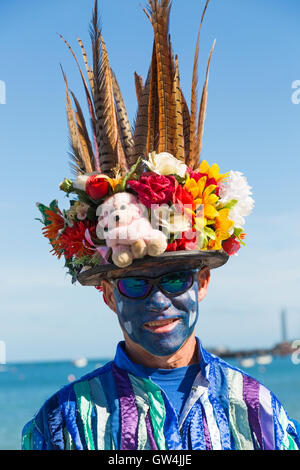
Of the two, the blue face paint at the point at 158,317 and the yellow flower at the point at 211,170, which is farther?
the yellow flower at the point at 211,170

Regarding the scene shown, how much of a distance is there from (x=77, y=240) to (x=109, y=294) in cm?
34

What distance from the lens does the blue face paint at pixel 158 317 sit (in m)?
3.57

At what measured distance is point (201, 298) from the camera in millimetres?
3820

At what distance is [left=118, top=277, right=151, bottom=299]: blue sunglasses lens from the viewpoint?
3596 mm

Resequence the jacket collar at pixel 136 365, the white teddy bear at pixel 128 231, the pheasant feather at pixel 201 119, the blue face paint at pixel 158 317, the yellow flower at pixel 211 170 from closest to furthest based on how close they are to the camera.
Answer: the white teddy bear at pixel 128 231 < the blue face paint at pixel 158 317 < the jacket collar at pixel 136 365 < the yellow flower at pixel 211 170 < the pheasant feather at pixel 201 119

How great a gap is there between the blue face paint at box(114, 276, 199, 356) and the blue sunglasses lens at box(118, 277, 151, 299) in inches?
1.0

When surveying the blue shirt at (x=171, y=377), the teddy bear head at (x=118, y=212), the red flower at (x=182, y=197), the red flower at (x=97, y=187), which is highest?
the red flower at (x=97, y=187)

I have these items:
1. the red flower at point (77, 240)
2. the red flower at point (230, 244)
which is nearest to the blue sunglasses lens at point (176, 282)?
the red flower at point (230, 244)

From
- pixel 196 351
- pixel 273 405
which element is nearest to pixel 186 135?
pixel 196 351

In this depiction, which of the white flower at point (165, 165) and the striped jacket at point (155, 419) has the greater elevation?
the white flower at point (165, 165)

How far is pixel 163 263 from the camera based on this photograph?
359cm

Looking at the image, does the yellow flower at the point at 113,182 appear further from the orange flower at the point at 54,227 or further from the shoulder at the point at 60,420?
the shoulder at the point at 60,420

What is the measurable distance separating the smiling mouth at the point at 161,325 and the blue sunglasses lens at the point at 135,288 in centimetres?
14

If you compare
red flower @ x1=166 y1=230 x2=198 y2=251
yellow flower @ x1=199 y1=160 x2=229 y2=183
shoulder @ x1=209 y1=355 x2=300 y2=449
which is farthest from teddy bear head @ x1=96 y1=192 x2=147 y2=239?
shoulder @ x1=209 y1=355 x2=300 y2=449
